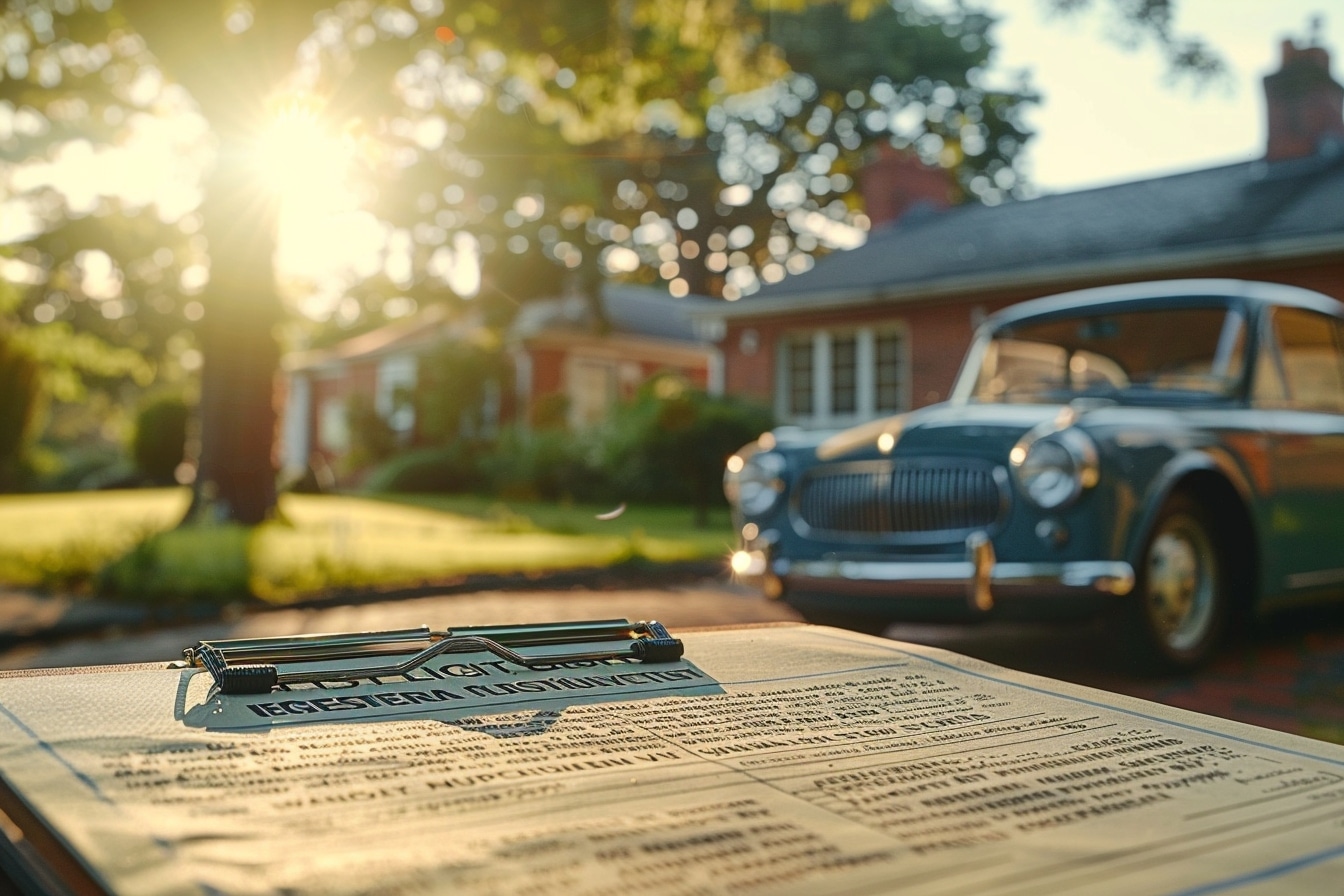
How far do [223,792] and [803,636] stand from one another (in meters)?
1.13

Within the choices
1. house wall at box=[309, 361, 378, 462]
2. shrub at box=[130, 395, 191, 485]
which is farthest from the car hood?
house wall at box=[309, 361, 378, 462]

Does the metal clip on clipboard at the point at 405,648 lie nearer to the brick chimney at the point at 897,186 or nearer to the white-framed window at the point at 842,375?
the white-framed window at the point at 842,375

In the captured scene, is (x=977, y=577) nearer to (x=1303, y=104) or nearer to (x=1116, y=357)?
(x=1116, y=357)

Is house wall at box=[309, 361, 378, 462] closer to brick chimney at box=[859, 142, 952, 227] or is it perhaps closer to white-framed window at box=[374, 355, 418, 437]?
white-framed window at box=[374, 355, 418, 437]

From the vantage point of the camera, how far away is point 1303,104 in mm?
17703

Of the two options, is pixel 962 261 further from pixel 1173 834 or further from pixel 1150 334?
pixel 1173 834

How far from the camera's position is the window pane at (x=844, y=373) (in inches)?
765

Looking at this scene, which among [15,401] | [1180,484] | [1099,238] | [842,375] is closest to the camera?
[1180,484]

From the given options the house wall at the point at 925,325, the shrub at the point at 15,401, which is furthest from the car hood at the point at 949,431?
the shrub at the point at 15,401

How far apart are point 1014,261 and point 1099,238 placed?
115 cm

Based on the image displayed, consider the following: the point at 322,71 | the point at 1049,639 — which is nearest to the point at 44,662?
the point at 1049,639

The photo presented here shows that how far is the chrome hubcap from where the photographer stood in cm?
514

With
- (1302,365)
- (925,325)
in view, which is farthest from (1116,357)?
(925,325)

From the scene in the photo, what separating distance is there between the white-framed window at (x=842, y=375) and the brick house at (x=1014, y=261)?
0.07ft
